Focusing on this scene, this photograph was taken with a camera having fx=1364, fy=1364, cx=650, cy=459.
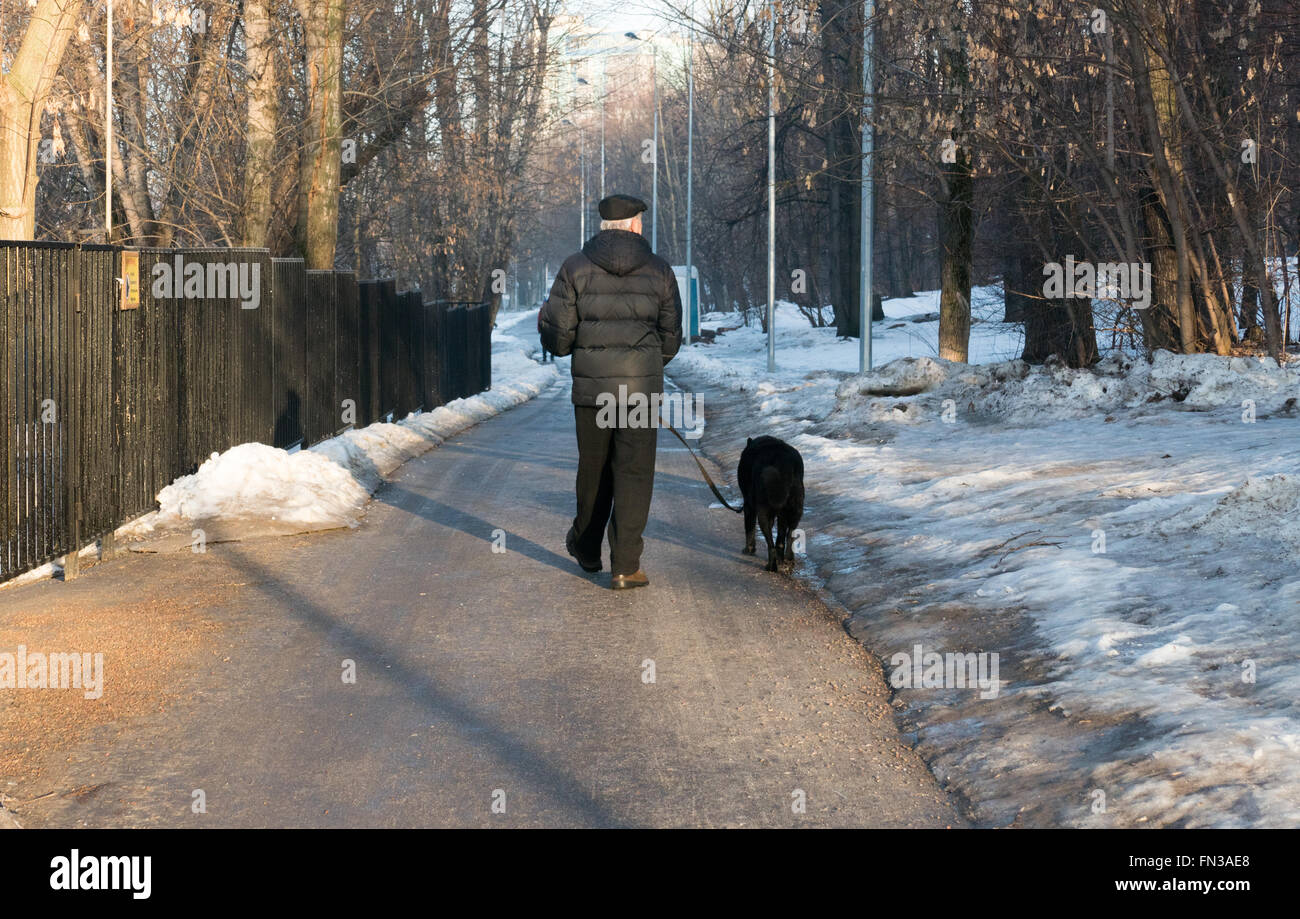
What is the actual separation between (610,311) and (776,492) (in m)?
1.44

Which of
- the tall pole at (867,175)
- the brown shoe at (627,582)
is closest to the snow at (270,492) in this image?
the brown shoe at (627,582)

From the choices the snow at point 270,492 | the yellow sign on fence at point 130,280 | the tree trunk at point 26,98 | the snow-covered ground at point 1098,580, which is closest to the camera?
the snow-covered ground at point 1098,580

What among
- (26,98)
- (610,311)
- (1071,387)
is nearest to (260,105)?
(26,98)

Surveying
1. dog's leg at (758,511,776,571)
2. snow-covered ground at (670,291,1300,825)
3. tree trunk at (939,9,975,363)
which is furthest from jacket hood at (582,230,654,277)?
tree trunk at (939,9,975,363)

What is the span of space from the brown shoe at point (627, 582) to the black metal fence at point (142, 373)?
320 centimetres

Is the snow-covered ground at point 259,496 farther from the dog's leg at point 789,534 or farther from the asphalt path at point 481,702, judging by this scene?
the dog's leg at point 789,534

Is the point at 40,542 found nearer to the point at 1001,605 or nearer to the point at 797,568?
the point at 797,568

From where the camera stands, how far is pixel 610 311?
7.73 metres

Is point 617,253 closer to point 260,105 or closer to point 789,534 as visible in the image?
point 789,534

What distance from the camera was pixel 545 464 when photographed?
46.0 feet

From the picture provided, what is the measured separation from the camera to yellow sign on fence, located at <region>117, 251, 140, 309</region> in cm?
873

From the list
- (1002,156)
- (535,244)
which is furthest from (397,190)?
(535,244)

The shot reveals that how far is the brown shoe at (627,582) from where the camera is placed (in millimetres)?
7622

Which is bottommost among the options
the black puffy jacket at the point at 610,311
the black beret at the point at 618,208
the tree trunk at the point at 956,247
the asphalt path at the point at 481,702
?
the asphalt path at the point at 481,702
